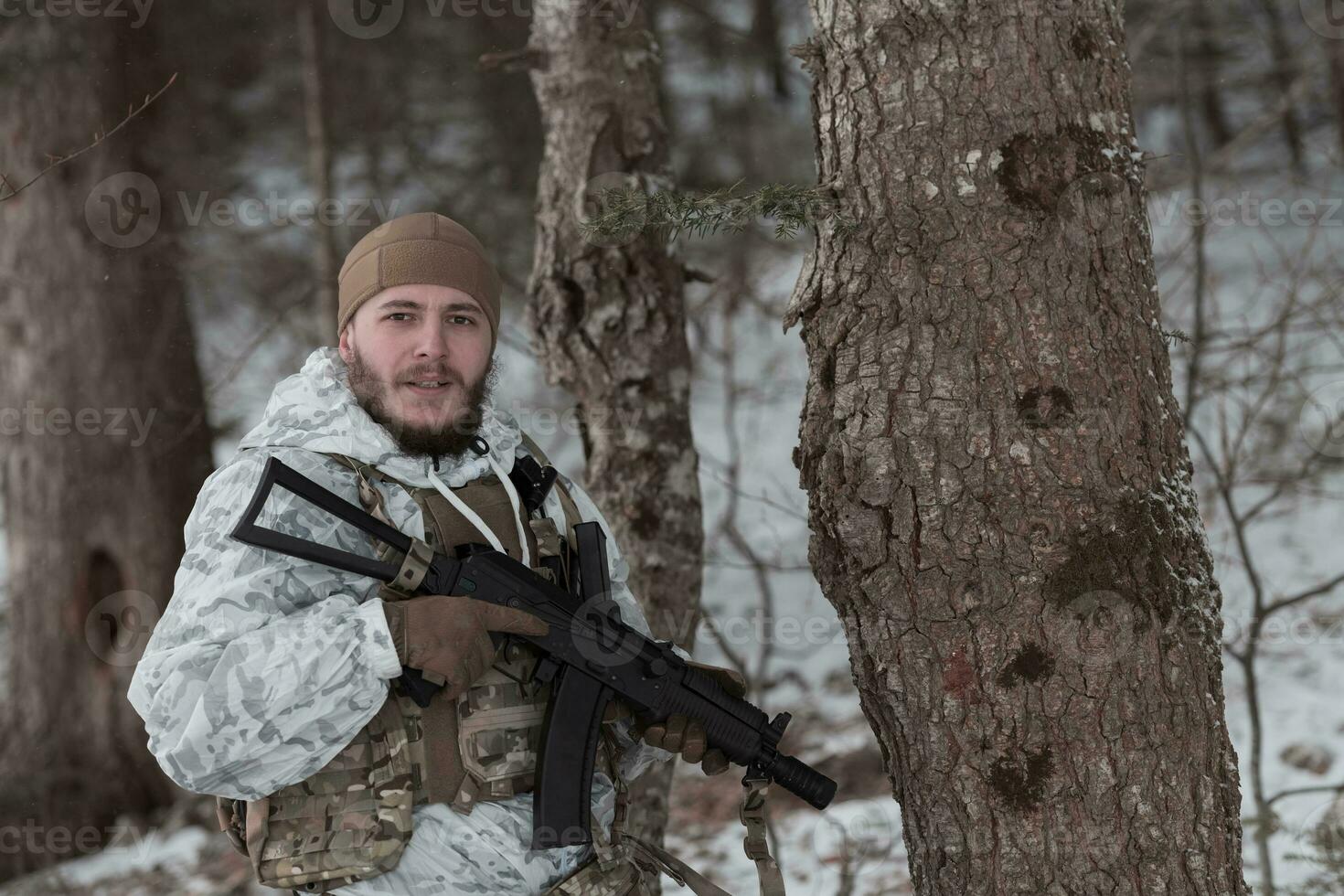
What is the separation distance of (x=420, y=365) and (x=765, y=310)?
2.80m

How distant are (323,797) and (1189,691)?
5.64 ft

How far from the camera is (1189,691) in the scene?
2156 mm

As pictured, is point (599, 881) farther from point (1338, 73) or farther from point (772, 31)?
point (1338, 73)

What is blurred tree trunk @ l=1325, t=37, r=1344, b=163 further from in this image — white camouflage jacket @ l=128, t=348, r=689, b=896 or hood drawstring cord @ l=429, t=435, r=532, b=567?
white camouflage jacket @ l=128, t=348, r=689, b=896

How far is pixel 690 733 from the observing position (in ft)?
8.00

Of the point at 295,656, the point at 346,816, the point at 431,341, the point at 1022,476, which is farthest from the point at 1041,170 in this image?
the point at 346,816

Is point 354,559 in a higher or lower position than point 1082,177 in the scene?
lower

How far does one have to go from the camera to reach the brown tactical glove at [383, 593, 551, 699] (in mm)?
2006

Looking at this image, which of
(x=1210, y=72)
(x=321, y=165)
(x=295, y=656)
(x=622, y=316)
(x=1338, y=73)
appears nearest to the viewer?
(x=295, y=656)

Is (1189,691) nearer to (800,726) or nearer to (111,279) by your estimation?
(800,726)

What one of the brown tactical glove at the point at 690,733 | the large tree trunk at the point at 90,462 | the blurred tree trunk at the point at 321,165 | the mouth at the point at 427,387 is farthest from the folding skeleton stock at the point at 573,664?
the large tree trunk at the point at 90,462

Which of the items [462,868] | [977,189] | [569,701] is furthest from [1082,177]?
[462,868]

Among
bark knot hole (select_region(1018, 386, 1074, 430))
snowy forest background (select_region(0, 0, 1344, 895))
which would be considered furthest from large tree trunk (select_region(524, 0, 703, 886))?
bark knot hole (select_region(1018, 386, 1074, 430))

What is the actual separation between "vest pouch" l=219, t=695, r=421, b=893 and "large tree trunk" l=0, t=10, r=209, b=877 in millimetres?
3907
